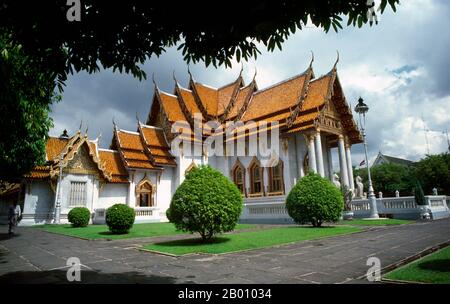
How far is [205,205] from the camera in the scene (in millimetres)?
9562

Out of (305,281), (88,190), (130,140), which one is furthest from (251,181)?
(305,281)

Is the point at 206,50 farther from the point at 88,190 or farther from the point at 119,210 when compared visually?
the point at 88,190

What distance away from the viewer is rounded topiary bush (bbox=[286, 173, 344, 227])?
1413cm

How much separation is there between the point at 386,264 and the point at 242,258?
3057mm

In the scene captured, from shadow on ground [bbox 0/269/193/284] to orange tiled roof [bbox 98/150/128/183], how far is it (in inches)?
797

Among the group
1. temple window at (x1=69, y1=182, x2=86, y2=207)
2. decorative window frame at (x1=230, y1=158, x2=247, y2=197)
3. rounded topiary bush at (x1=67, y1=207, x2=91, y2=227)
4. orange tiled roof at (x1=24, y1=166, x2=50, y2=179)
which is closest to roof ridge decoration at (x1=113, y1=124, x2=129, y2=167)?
temple window at (x1=69, y1=182, x2=86, y2=207)

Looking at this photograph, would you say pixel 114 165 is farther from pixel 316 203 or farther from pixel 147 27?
pixel 147 27

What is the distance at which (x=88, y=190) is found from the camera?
Result: 24.7m

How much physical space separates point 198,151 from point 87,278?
963 inches

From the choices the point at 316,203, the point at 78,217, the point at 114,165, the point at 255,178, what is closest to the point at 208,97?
the point at 255,178

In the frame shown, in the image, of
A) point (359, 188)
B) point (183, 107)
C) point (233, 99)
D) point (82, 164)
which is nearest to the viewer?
point (359, 188)

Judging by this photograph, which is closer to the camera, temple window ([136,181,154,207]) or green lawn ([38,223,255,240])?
green lawn ([38,223,255,240])

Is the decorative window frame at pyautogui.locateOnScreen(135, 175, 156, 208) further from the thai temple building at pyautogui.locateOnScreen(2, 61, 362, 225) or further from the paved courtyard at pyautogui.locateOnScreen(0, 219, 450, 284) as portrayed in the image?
the paved courtyard at pyautogui.locateOnScreen(0, 219, 450, 284)
